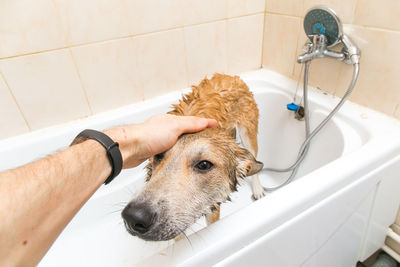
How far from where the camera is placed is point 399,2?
1267 mm

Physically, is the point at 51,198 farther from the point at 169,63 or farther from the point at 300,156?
the point at 300,156

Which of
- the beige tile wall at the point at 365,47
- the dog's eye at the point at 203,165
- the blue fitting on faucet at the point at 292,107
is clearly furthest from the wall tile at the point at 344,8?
the dog's eye at the point at 203,165

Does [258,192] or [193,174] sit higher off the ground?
[193,174]

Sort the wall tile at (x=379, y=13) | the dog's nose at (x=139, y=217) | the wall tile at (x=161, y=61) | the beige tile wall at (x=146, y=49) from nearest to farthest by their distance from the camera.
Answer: the dog's nose at (x=139, y=217), the wall tile at (x=379, y=13), the beige tile wall at (x=146, y=49), the wall tile at (x=161, y=61)

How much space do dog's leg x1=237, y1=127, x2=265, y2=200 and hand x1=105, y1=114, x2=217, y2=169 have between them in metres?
0.56

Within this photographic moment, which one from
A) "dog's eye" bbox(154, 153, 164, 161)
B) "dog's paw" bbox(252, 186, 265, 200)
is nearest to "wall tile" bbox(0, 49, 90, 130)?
"dog's eye" bbox(154, 153, 164, 161)

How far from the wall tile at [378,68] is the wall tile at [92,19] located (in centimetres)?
143

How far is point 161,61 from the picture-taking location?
1.89 metres

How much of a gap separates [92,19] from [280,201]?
4.91ft

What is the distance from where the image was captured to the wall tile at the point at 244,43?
2.08 m

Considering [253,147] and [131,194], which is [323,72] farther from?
[131,194]

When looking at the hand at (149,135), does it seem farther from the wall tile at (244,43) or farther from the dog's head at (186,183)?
the wall tile at (244,43)

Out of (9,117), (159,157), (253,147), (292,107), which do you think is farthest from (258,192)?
(9,117)

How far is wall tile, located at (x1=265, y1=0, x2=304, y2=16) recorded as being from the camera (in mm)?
1806
